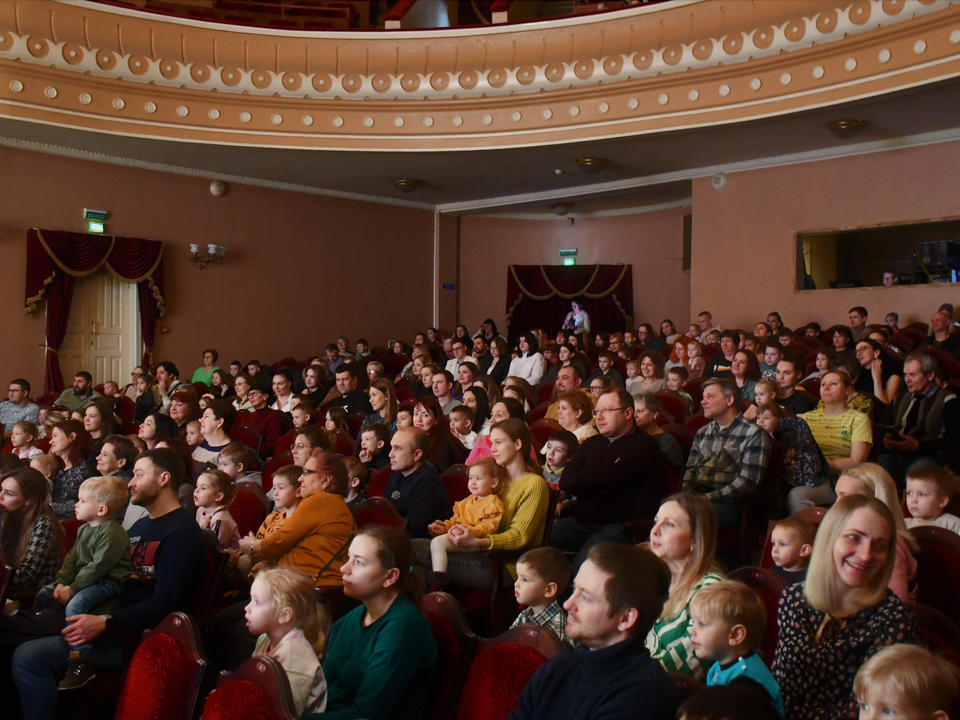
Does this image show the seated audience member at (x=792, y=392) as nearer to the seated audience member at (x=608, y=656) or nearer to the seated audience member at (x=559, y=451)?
the seated audience member at (x=559, y=451)

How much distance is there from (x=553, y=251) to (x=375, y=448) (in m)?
9.71

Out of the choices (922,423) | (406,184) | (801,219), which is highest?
(406,184)

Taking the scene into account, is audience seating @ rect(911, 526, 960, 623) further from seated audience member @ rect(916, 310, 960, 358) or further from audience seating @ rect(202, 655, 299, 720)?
seated audience member @ rect(916, 310, 960, 358)

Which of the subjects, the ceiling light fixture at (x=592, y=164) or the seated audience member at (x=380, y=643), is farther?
the ceiling light fixture at (x=592, y=164)

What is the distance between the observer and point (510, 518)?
3471mm

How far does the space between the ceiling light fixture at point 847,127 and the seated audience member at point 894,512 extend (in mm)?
6357

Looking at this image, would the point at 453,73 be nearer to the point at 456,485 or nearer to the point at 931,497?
the point at 456,485

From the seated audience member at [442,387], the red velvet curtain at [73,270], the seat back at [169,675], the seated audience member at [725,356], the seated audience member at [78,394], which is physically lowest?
the seat back at [169,675]

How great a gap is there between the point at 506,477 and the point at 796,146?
7077mm

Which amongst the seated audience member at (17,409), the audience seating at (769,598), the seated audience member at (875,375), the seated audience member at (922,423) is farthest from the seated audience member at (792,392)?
the seated audience member at (17,409)

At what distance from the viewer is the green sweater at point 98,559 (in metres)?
2.89

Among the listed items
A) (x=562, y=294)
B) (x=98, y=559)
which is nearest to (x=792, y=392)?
(x=98, y=559)

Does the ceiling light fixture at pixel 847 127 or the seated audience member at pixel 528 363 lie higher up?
the ceiling light fixture at pixel 847 127

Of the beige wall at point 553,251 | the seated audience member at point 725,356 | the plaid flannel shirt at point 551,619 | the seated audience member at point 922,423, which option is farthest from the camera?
the beige wall at point 553,251
